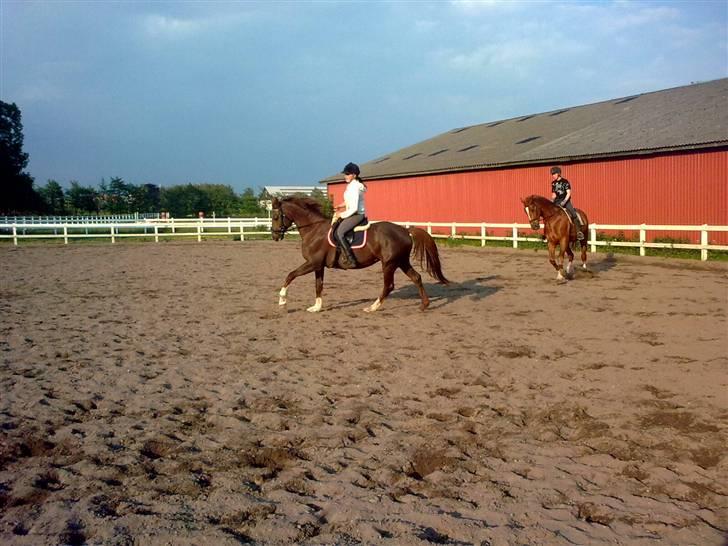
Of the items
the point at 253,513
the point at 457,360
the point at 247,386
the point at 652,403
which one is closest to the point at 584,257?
the point at 457,360

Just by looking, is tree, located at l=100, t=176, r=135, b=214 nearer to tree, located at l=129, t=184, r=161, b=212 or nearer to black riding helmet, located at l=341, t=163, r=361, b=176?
tree, located at l=129, t=184, r=161, b=212

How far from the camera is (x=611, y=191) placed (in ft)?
75.9

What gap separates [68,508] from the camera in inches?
144

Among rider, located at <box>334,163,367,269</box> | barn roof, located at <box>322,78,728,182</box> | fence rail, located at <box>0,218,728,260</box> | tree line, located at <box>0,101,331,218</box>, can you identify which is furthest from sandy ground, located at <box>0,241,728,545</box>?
tree line, located at <box>0,101,331,218</box>

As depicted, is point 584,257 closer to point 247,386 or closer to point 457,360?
point 457,360

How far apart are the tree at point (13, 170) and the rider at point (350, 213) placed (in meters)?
46.9

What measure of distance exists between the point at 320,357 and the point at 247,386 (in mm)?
1385

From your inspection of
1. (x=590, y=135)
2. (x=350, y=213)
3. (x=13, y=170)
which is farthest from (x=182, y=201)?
(x=350, y=213)

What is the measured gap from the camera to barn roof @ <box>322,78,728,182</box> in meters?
21.5

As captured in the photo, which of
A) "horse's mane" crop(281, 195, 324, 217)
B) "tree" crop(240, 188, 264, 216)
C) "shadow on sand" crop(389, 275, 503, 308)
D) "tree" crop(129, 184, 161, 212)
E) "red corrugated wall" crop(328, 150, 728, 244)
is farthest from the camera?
"tree" crop(129, 184, 161, 212)

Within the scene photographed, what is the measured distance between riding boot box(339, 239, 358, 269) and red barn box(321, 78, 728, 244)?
1429 centimetres

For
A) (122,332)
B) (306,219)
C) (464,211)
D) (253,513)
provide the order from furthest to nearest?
(464,211) < (306,219) < (122,332) < (253,513)

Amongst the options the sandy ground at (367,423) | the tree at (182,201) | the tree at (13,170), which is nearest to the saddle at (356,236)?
the sandy ground at (367,423)

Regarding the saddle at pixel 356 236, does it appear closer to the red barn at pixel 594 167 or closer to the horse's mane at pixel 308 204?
the horse's mane at pixel 308 204
